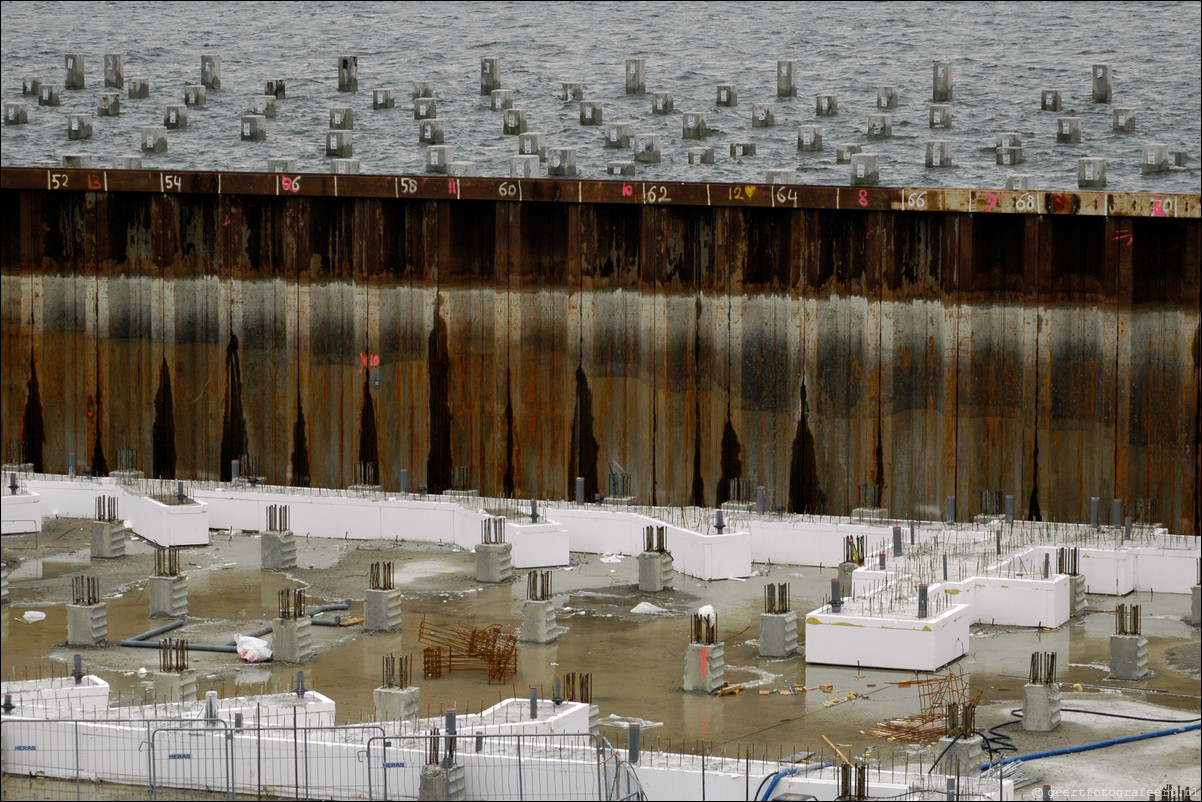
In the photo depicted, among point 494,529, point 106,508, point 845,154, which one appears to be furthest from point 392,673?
point 845,154

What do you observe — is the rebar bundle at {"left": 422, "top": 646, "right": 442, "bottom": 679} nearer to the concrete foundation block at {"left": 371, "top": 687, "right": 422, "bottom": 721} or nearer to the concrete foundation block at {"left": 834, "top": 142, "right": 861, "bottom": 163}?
the concrete foundation block at {"left": 371, "top": 687, "right": 422, "bottom": 721}

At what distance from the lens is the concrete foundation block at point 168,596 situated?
42.1 m

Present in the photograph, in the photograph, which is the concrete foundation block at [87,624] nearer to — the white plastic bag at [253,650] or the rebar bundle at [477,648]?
the white plastic bag at [253,650]

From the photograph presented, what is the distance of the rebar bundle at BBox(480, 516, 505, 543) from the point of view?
150ft

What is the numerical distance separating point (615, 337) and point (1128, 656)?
60.2 ft

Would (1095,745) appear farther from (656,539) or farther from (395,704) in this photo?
(656,539)

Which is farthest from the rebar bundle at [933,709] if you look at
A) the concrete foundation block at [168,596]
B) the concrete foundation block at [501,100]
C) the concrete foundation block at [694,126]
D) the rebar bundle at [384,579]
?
the concrete foundation block at [501,100]

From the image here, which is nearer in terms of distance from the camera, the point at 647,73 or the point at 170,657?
the point at 170,657

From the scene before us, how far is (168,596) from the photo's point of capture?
1657 inches

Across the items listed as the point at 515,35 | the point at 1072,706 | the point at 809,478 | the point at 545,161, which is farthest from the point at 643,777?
the point at 515,35

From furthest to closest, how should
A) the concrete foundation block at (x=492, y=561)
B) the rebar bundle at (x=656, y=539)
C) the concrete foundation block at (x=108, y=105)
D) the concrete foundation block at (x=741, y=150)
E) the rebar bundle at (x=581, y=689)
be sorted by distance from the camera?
1. the concrete foundation block at (x=108, y=105)
2. the concrete foundation block at (x=741, y=150)
3. the concrete foundation block at (x=492, y=561)
4. the rebar bundle at (x=656, y=539)
5. the rebar bundle at (x=581, y=689)

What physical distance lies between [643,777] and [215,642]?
43.8 ft

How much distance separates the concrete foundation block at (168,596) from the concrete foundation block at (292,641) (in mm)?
3862

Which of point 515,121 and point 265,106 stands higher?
point 265,106
